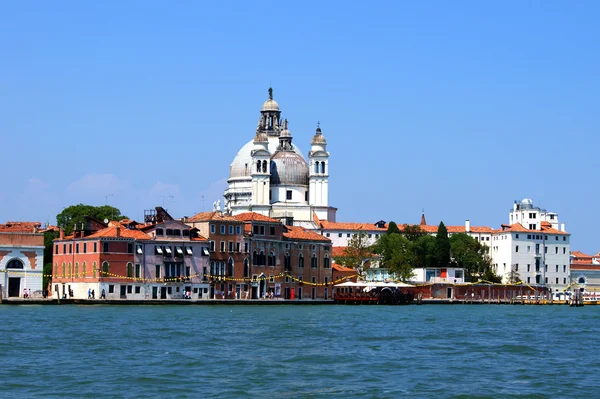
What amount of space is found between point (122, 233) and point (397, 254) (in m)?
27.3

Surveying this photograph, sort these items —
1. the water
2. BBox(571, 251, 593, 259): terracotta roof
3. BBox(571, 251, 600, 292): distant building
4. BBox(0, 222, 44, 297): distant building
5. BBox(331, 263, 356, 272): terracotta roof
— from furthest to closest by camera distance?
BBox(571, 251, 593, 259): terracotta roof, BBox(571, 251, 600, 292): distant building, BBox(331, 263, 356, 272): terracotta roof, BBox(0, 222, 44, 297): distant building, the water

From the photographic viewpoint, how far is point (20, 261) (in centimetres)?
7019

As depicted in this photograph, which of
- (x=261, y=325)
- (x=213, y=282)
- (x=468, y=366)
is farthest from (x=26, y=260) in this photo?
(x=468, y=366)

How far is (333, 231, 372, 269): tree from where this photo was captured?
9300 centimetres

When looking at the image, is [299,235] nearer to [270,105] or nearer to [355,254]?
[355,254]

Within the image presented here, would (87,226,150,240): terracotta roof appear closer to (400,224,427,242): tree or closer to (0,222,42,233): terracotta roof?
(0,222,42,233): terracotta roof

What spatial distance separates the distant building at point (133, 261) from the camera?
70.1 metres

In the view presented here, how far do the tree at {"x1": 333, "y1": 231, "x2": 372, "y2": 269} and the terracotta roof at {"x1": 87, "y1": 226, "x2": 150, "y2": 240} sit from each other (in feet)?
78.8

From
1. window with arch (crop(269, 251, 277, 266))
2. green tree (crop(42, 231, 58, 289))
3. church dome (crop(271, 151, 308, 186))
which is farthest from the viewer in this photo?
church dome (crop(271, 151, 308, 186))

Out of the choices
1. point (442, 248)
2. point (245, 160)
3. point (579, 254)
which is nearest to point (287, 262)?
point (442, 248)

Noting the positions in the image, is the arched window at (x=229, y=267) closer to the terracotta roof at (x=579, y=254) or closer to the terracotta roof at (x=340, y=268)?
the terracotta roof at (x=340, y=268)

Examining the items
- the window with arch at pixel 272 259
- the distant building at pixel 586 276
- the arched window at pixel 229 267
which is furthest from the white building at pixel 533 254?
the arched window at pixel 229 267

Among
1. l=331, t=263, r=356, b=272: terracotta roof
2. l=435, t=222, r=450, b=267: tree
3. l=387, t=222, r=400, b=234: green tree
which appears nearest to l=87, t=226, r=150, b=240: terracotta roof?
l=331, t=263, r=356, b=272: terracotta roof

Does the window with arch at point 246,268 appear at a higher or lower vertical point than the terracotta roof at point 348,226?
lower
